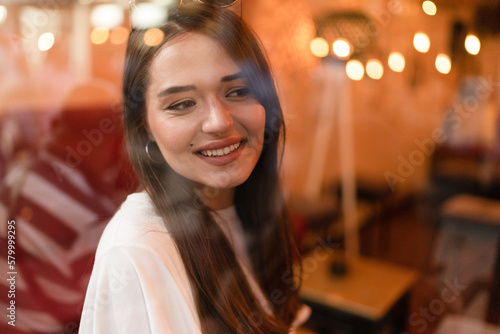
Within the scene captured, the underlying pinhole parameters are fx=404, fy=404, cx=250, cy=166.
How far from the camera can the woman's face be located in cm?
54

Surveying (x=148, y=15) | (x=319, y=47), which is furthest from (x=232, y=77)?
(x=319, y=47)

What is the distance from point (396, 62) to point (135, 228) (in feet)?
10.4

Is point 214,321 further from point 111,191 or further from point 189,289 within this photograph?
point 111,191

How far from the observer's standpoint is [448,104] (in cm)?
278

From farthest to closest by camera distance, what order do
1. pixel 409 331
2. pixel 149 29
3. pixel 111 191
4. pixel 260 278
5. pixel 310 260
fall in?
pixel 310 260
pixel 409 331
pixel 260 278
pixel 111 191
pixel 149 29

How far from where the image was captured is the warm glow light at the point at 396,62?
305cm

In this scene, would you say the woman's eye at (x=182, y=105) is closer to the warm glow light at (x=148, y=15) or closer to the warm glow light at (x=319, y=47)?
the warm glow light at (x=148, y=15)

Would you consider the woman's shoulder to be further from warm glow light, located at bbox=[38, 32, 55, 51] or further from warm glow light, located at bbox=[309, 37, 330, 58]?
warm glow light, located at bbox=[309, 37, 330, 58]

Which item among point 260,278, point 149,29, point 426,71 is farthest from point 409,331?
point 426,71

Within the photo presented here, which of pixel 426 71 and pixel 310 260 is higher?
pixel 426 71

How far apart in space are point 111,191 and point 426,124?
2808 mm

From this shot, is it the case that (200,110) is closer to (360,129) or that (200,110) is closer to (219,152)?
(219,152)

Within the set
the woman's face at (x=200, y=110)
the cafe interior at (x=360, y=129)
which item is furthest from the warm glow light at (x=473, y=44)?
the woman's face at (x=200, y=110)

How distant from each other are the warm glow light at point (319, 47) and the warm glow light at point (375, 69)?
57 cm
